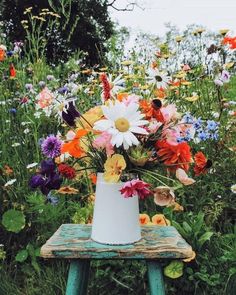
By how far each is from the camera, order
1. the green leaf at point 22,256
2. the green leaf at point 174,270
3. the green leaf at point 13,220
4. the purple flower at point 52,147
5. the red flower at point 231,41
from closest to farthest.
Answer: the purple flower at point 52,147, the green leaf at point 174,270, the green leaf at point 22,256, the green leaf at point 13,220, the red flower at point 231,41

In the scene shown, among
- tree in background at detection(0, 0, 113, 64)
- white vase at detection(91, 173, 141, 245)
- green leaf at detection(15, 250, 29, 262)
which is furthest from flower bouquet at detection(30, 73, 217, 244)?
tree in background at detection(0, 0, 113, 64)

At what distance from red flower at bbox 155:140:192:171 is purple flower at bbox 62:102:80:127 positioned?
265 mm

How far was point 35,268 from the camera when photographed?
9.28 feet

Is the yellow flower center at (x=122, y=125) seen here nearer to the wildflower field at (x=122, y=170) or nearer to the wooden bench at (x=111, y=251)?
the wildflower field at (x=122, y=170)

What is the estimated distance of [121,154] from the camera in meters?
1.87

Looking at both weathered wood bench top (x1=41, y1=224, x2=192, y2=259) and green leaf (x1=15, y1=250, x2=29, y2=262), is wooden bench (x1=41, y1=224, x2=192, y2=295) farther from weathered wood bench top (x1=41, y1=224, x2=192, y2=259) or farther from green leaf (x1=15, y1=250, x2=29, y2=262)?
green leaf (x1=15, y1=250, x2=29, y2=262)

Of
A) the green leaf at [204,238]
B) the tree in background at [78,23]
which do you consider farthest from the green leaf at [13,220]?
the tree in background at [78,23]

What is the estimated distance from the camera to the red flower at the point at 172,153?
189 centimetres

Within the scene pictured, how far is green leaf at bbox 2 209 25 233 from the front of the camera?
9.87ft

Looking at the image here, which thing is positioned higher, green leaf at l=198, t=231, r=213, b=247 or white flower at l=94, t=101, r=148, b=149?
white flower at l=94, t=101, r=148, b=149

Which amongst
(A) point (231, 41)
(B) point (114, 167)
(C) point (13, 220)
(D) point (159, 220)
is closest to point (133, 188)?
(B) point (114, 167)

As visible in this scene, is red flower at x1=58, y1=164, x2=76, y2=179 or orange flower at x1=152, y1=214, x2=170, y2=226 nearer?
red flower at x1=58, y1=164, x2=76, y2=179

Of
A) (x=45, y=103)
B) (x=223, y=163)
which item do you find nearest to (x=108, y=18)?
(x=223, y=163)

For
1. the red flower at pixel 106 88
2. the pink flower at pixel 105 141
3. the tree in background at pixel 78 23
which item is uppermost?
the red flower at pixel 106 88
